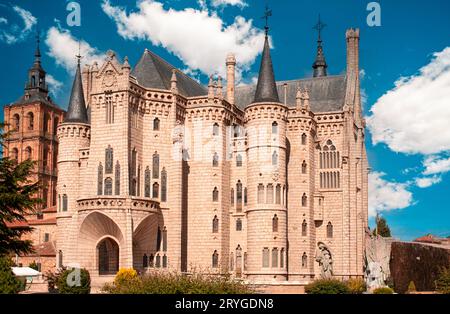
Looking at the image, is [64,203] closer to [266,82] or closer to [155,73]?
[155,73]

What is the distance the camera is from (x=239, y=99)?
7431 cm

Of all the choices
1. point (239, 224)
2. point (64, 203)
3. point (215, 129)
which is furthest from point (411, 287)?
point (64, 203)

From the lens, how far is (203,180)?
2283 inches

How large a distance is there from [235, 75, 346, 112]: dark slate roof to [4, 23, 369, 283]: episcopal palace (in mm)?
747

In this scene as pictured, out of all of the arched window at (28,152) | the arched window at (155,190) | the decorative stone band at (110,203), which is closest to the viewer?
the decorative stone band at (110,203)

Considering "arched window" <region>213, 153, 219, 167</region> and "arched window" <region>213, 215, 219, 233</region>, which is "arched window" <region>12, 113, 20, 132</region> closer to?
"arched window" <region>213, 153, 219, 167</region>

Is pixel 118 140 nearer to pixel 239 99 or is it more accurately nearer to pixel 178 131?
pixel 178 131

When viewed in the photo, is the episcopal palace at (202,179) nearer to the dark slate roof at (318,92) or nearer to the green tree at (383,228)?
the dark slate roof at (318,92)

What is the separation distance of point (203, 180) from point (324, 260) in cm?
1460

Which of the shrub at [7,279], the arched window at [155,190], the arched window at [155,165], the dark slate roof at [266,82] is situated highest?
the dark slate roof at [266,82]

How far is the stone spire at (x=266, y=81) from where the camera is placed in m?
58.7

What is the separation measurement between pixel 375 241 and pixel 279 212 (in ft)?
44.0

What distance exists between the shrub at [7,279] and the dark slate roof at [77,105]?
98.4 feet

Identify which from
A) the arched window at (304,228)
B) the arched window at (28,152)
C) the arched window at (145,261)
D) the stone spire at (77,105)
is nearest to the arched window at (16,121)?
the arched window at (28,152)
